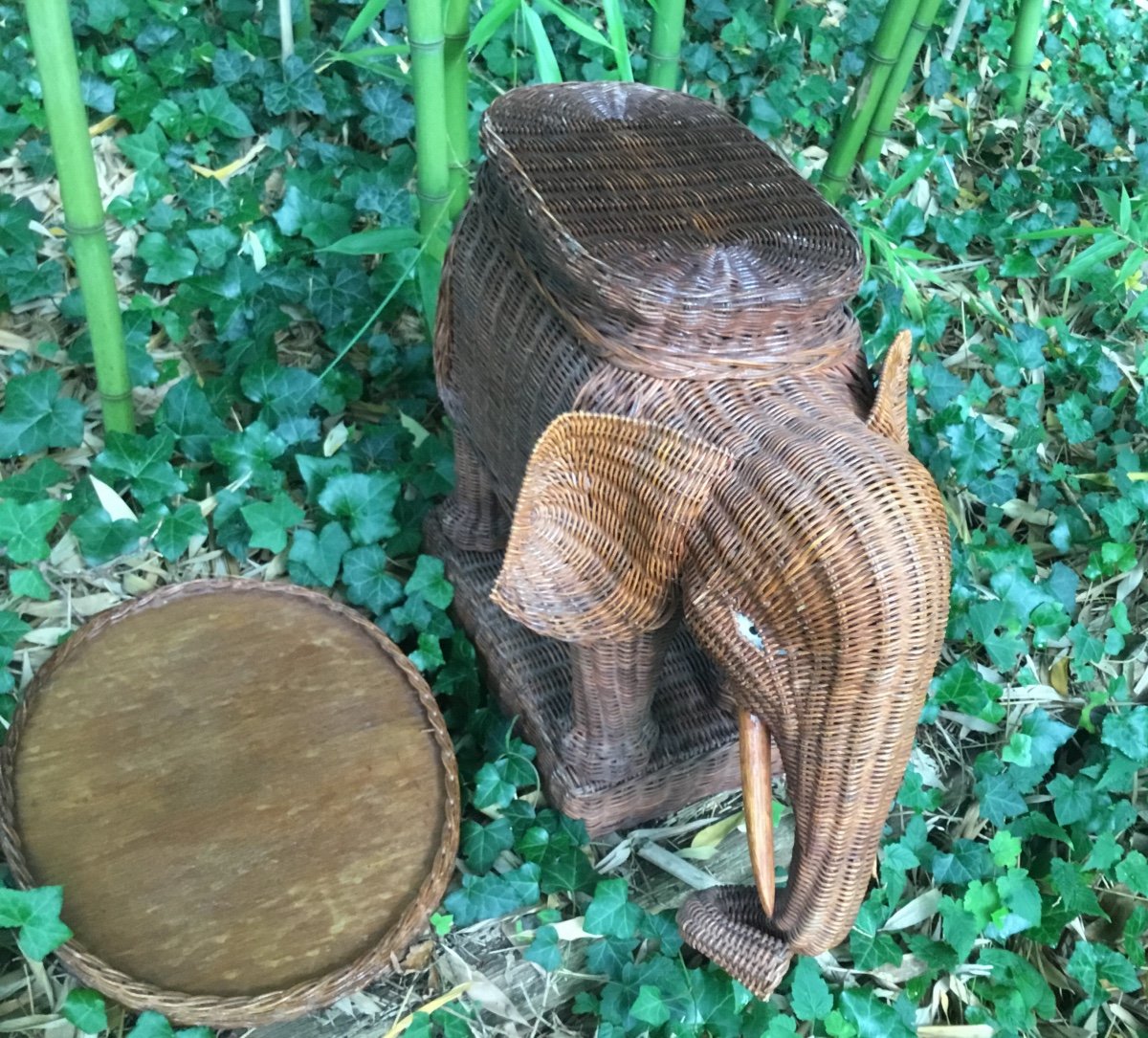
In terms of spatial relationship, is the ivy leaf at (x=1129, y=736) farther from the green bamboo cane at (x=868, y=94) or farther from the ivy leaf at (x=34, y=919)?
the ivy leaf at (x=34, y=919)

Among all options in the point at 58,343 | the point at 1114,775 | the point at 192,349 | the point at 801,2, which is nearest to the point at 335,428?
the point at 192,349

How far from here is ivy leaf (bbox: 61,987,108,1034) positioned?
1053mm

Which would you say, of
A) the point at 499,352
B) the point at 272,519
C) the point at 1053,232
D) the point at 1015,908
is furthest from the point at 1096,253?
the point at 272,519

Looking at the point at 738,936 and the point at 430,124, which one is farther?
the point at 430,124

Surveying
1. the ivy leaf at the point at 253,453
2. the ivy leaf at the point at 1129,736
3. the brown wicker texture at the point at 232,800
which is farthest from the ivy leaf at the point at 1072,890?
the ivy leaf at the point at 253,453

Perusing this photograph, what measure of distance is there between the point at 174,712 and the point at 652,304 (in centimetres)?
74

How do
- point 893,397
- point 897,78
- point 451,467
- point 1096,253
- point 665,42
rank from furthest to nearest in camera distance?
point 897,78 → point 1096,253 → point 451,467 → point 665,42 → point 893,397

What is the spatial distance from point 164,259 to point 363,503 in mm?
529

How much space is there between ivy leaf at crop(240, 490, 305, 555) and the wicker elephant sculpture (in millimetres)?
391

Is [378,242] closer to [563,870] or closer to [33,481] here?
[33,481]

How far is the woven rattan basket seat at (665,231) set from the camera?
91 centimetres

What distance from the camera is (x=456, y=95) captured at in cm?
140

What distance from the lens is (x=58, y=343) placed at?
160cm

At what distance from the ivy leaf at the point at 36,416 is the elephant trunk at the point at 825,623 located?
959 millimetres
